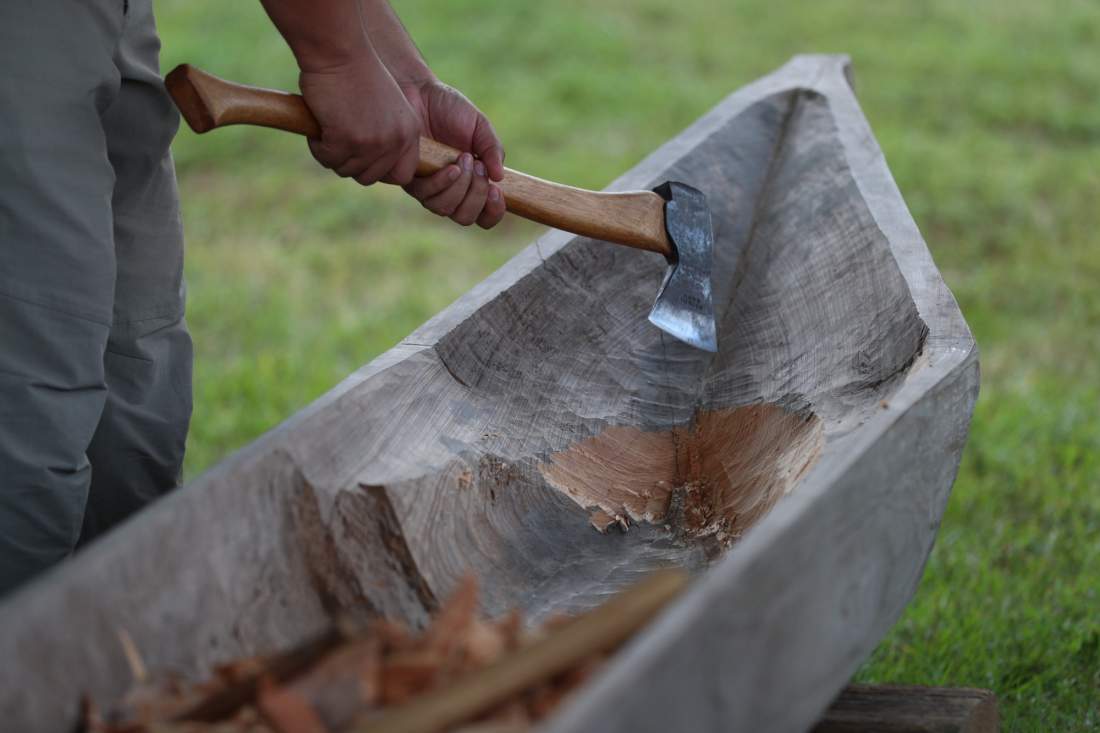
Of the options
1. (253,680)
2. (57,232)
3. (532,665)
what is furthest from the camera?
(57,232)

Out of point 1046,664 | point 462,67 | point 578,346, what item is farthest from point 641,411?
point 462,67

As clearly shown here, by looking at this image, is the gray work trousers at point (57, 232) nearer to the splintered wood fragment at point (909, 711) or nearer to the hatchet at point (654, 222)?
the hatchet at point (654, 222)

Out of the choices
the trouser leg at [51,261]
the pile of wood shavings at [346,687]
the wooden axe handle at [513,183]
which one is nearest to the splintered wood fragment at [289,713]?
the pile of wood shavings at [346,687]

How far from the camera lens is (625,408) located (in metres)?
2.40

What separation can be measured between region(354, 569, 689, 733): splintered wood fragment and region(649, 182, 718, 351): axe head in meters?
1.11

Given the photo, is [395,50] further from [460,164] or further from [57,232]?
[57,232]

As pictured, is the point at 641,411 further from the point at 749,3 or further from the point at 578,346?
the point at 749,3

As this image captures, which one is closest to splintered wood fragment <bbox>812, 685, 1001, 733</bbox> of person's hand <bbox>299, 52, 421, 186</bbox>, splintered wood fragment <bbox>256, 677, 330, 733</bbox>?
splintered wood fragment <bbox>256, 677, 330, 733</bbox>

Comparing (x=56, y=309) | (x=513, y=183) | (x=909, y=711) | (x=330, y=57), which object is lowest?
(x=909, y=711)

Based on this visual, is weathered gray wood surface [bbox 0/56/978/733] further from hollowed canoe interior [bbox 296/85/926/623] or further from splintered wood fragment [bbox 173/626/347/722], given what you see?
A: splintered wood fragment [bbox 173/626/347/722]

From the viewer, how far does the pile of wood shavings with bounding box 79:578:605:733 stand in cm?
122

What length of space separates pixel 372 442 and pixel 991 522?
184 cm

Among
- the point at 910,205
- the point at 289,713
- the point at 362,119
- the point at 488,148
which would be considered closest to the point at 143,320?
the point at 362,119

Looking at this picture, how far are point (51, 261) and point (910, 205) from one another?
3795mm
